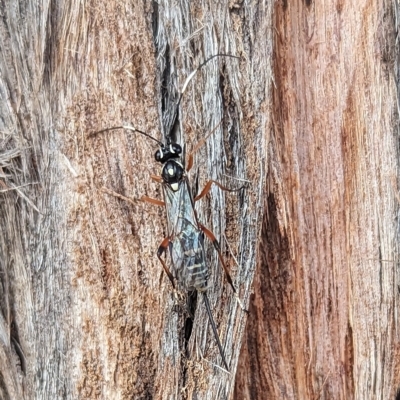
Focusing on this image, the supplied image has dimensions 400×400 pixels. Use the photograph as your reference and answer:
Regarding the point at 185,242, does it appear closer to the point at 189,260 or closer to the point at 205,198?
the point at 189,260

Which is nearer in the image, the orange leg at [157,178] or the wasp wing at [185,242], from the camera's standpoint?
the wasp wing at [185,242]

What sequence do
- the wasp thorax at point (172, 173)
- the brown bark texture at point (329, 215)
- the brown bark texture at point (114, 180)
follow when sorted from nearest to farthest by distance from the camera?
the brown bark texture at point (114, 180) → the wasp thorax at point (172, 173) → the brown bark texture at point (329, 215)

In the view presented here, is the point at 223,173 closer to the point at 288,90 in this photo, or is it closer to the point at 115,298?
the point at 288,90

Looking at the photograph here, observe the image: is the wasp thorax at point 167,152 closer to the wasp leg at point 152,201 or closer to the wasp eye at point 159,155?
the wasp eye at point 159,155

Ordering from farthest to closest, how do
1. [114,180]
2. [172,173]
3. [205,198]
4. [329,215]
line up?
[329,215], [205,198], [172,173], [114,180]

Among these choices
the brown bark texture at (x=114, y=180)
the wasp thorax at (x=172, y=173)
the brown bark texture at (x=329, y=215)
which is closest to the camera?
the brown bark texture at (x=114, y=180)

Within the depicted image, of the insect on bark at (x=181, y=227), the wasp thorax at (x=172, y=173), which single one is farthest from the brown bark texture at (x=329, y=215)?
the wasp thorax at (x=172, y=173)

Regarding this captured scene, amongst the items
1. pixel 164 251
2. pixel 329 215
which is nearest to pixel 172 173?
pixel 164 251
